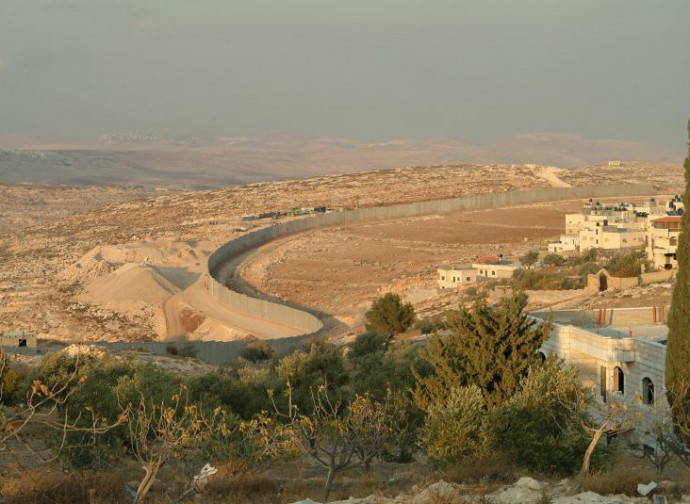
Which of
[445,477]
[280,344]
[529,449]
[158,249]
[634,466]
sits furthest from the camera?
[158,249]

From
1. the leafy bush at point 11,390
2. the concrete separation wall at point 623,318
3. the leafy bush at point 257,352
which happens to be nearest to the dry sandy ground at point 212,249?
the leafy bush at point 257,352

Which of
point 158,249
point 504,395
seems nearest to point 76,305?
point 158,249

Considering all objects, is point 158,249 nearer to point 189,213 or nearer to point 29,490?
point 189,213

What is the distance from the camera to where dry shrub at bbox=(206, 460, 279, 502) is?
12516 mm

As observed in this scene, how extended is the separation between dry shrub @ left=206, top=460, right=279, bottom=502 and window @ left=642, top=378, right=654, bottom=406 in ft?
24.4

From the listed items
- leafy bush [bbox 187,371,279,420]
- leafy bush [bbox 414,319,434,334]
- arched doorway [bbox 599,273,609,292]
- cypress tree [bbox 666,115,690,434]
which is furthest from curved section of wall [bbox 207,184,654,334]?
cypress tree [bbox 666,115,690,434]

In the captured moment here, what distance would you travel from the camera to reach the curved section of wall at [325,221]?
135ft

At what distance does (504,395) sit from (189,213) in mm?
82642

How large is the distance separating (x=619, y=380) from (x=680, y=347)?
265 cm

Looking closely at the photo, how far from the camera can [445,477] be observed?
1323 cm

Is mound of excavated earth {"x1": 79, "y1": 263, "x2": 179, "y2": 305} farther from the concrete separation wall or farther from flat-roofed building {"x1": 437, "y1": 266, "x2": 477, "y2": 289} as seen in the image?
the concrete separation wall

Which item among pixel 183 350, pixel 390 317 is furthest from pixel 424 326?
pixel 183 350

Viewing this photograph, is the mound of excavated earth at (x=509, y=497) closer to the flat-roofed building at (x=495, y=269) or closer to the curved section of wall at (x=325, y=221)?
the curved section of wall at (x=325, y=221)

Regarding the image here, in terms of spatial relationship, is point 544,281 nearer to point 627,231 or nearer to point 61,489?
point 627,231
